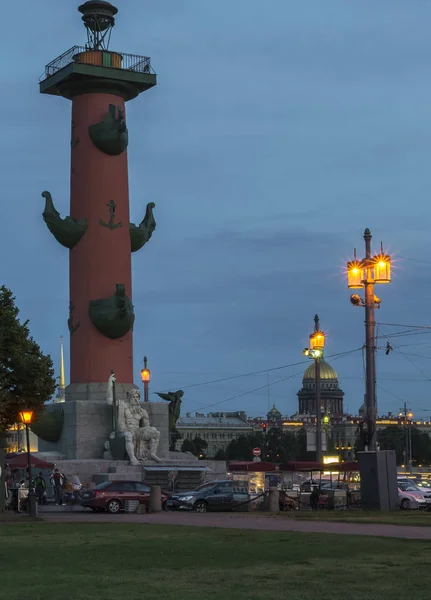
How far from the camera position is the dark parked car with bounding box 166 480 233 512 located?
46406mm

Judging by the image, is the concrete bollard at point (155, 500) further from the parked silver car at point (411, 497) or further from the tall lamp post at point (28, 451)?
the parked silver car at point (411, 497)

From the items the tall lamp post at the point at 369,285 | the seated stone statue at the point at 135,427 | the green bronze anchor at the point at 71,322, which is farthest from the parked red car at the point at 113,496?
the green bronze anchor at the point at 71,322

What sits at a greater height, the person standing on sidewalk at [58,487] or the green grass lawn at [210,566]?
the person standing on sidewalk at [58,487]

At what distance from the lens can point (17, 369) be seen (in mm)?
39531

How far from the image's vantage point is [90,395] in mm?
60156

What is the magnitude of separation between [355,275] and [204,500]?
11.8 metres

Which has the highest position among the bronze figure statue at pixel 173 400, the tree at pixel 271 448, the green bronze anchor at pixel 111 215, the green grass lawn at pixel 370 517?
the green bronze anchor at pixel 111 215

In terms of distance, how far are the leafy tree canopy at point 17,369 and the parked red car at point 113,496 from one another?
16.5ft

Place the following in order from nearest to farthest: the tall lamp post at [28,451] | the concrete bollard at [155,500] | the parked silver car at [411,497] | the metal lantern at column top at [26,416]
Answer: the tall lamp post at [28,451] → the metal lantern at column top at [26,416] → the concrete bollard at [155,500] → the parked silver car at [411,497]

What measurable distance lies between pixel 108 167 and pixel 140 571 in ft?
143

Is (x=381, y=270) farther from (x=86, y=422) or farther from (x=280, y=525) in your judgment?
(x=86, y=422)

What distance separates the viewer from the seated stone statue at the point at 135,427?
5881 centimetres

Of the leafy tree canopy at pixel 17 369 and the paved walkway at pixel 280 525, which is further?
the leafy tree canopy at pixel 17 369

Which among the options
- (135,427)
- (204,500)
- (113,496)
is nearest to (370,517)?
(113,496)
